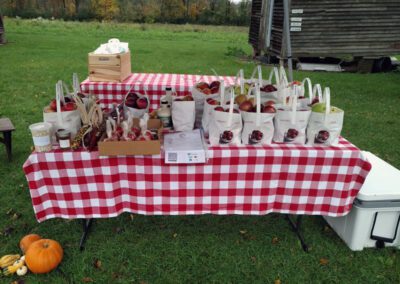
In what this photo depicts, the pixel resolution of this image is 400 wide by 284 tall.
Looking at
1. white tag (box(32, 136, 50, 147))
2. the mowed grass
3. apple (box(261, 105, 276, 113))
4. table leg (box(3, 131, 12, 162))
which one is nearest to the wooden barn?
the mowed grass

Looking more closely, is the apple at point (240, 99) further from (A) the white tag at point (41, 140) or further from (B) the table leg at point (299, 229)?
(A) the white tag at point (41, 140)

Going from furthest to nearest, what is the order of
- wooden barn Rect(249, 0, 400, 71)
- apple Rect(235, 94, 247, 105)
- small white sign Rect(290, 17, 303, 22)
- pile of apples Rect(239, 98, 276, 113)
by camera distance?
small white sign Rect(290, 17, 303, 22) → wooden barn Rect(249, 0, 400, 71) → apple Rect(235, 94, 247, 105) → pile of apples Rect(239, 98, 276, 113)

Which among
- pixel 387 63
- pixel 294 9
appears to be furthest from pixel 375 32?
pixel 294 9

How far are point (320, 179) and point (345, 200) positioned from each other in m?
0.33

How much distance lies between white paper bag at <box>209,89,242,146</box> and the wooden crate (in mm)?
2998

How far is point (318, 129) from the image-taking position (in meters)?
2.71

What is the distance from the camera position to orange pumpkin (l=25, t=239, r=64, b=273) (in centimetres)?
276

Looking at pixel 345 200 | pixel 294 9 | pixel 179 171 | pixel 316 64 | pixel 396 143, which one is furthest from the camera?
pixel 316 64

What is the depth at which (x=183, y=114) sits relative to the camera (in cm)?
289

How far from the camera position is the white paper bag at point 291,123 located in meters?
2.63

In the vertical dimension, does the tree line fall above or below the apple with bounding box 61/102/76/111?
above

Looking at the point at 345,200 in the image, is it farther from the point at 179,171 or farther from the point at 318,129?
the point at 179,171

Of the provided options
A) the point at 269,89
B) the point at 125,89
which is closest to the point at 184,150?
the point at 269,89

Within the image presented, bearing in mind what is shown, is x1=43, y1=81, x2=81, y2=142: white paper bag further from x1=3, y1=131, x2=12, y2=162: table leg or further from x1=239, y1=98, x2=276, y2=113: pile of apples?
x1=3, y1=131, x2=12, y2=162: table leg
